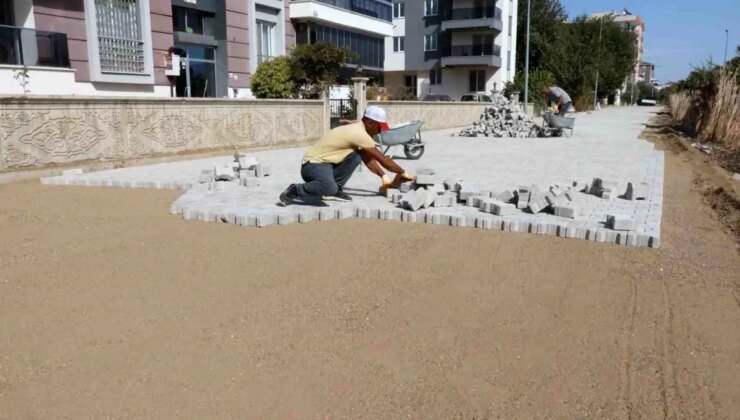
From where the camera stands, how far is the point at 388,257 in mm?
5172

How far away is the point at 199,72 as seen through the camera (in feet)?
77.3

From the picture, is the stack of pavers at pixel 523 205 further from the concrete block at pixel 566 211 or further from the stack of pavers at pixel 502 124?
the stack of pavers at pixel 502 124

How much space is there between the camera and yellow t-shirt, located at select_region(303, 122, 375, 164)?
669 centimetres

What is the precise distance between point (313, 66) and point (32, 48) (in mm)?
9816

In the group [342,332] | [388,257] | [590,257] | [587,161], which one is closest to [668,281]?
[590,257]

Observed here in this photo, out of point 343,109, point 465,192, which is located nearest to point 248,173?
point 465,192

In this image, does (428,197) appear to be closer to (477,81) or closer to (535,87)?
(535,87)

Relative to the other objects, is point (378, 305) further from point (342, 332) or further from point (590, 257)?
point (590, 257)

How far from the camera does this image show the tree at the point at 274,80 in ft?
68.8

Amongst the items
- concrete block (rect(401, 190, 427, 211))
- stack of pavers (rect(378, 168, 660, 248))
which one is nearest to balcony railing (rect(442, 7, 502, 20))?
stack of pavers (rect(378, 168, 660, 248))

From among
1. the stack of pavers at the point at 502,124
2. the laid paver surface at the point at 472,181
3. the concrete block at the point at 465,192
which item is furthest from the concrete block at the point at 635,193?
the stack of pavers at the point at 502,124

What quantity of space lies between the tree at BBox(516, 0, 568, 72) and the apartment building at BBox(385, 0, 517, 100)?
528 cm

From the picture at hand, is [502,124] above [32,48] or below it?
below

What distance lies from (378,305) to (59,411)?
207 centimetres
